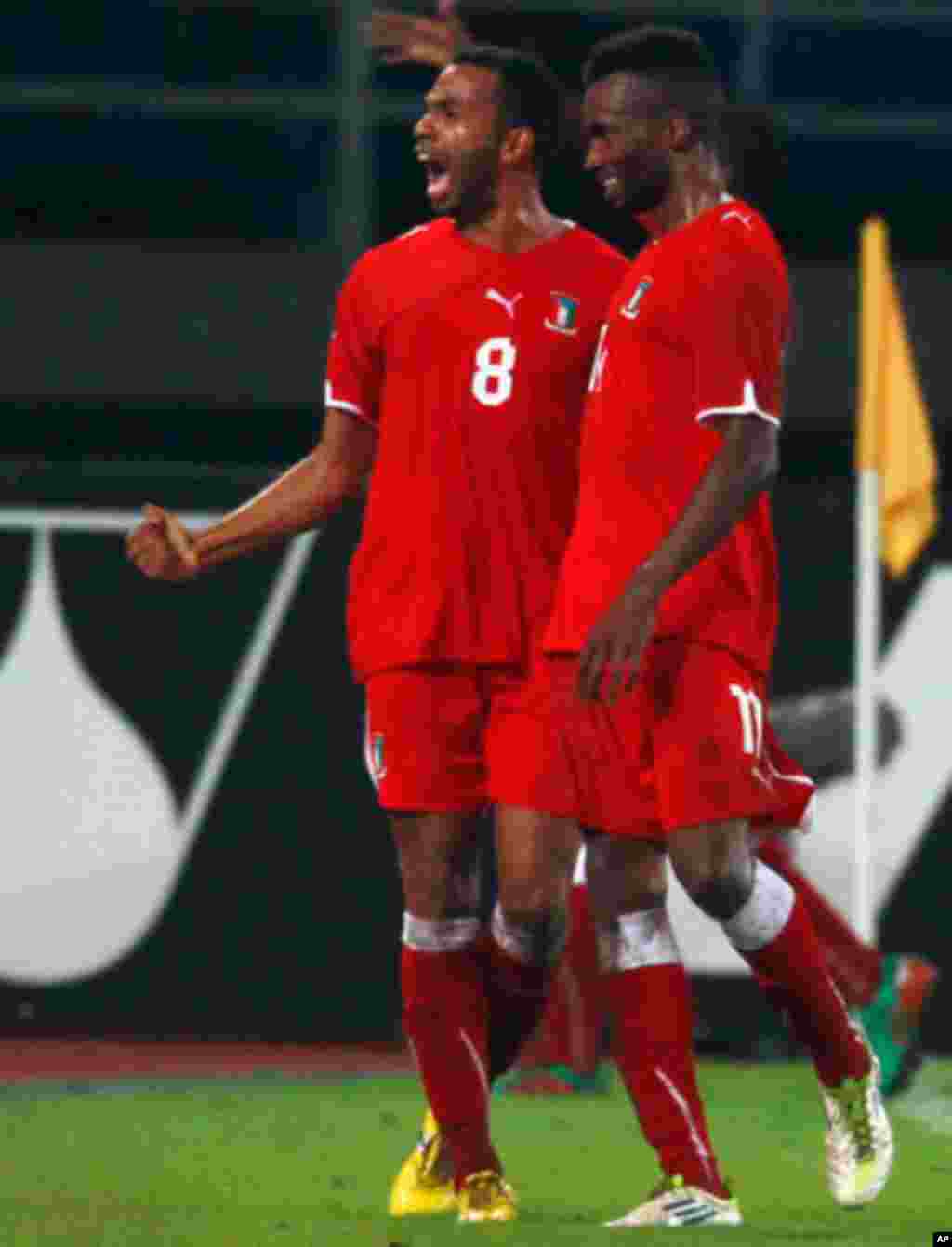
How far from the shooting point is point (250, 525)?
6.68 meters

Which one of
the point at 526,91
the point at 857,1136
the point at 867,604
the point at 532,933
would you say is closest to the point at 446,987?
the point at 532,933

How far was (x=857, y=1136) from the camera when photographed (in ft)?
21.0

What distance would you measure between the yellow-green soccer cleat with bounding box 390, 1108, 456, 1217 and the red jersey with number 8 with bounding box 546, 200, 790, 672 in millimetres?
1051

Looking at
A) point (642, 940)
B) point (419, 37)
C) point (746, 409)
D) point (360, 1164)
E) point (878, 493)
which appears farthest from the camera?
point (878, 493)

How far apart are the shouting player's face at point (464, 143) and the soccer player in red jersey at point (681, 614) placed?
27 centimetres

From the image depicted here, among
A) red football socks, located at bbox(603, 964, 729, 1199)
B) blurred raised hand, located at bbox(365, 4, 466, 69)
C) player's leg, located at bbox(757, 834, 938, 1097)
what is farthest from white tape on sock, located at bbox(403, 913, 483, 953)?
player's leg, located at bbox(757, 834, 938, 1097)

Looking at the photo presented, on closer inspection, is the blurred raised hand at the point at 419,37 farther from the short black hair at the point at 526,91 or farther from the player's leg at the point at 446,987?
the player's leg at the point at 446,987

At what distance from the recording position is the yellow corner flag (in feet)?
36.6

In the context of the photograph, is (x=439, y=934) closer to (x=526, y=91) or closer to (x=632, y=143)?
(x=632, y=143)

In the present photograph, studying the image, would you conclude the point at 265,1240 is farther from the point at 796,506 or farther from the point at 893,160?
the point at 893,160

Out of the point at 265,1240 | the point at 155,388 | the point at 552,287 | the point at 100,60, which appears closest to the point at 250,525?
the point at 552,287

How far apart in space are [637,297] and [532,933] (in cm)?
121

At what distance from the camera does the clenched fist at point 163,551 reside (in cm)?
654

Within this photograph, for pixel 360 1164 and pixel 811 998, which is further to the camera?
pixel 360 1164
